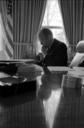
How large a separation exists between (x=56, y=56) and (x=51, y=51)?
0.17m

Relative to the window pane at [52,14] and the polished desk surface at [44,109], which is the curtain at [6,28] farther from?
the polished desk surface at [44,109]

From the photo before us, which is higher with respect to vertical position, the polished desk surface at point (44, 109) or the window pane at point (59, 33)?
the polished desk surface at point (44, 109)

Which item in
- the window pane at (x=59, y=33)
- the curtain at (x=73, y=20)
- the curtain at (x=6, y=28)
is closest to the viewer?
the curtain at (x=6, y=28)

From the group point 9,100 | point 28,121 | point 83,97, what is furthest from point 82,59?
point 28,121

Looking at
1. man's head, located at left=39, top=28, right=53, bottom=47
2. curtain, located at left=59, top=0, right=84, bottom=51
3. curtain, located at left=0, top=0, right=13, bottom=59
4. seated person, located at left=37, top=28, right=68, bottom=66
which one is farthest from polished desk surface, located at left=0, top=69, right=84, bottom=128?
curtain, located at left=59, top=0, right=84, bottom=51

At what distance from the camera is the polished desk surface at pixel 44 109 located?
0.67 meters

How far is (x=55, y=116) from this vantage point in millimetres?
742

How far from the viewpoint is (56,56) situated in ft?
10.8

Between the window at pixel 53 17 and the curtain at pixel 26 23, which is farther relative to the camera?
the window at pixel 53 17

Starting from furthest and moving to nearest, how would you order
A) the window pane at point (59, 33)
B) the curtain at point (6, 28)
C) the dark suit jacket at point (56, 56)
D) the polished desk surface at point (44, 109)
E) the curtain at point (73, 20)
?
1. the window pane at point (59, 33)
2. the curtain at point (73, 20)
3. the curtain at point (6, 28)
4. the dark suit jacket at point (56, 56)
5. the polished desk surface at point (44, 109)

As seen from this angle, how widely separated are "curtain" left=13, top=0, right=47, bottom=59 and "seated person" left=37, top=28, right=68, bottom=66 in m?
2.10

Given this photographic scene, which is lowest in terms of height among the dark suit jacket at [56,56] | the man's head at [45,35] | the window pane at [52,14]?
the dark suit jacket at [56,56]

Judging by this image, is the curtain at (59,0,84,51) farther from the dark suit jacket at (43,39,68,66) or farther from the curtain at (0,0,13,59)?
the dark suit jacket at (43,39,68,66)

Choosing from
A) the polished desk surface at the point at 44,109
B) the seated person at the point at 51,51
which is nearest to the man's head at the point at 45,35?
the seated person at the point at 51,51
